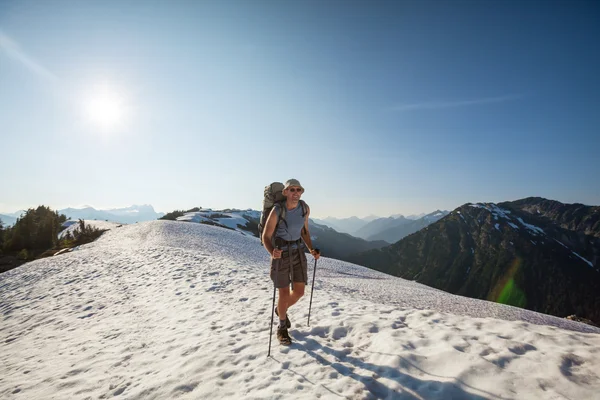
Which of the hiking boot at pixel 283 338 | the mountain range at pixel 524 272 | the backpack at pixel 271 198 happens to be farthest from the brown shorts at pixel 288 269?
the mountain range at pixel 524 272

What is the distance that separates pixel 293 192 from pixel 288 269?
175cm

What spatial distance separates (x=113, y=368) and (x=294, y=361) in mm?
4053

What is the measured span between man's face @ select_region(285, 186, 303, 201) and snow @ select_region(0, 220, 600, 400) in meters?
3.33

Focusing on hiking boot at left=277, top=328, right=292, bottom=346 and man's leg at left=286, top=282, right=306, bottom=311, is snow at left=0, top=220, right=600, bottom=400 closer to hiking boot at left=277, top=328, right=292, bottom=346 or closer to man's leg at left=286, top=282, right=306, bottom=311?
hiking boot at left=277, top=328, right=292, bottom=346

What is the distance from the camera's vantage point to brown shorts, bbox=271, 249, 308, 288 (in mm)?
5824

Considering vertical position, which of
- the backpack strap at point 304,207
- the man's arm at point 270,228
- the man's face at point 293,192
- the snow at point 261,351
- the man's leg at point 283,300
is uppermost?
the man's face at point 293,192

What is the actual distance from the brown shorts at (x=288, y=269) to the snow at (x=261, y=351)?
1484 mm

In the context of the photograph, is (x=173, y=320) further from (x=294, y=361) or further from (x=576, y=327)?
(x=576, y=327)

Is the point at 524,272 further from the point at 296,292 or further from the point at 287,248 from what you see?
the point at 287,248

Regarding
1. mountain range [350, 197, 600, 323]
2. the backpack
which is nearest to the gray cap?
the backpack

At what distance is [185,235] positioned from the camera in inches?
1006

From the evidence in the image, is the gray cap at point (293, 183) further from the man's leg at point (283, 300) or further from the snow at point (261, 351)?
the snow at point (261, 351)

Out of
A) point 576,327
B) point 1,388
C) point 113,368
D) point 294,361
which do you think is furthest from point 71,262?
point 576,327

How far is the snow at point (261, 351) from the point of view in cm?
414
